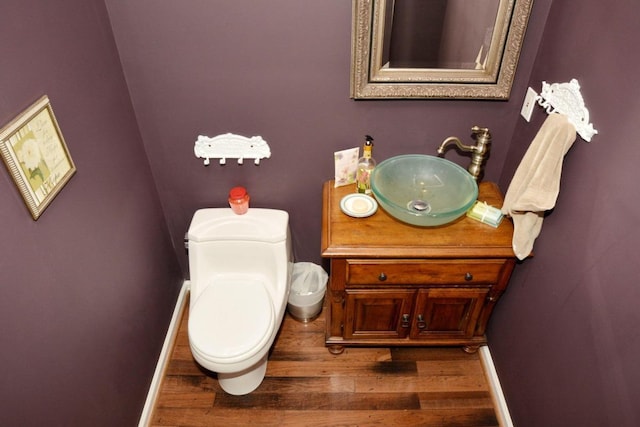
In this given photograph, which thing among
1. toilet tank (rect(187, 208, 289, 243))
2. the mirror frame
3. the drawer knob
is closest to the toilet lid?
toilet tank (rect(187, 208, 289, 243))

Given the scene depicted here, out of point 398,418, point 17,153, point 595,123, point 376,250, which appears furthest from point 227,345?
point 595,123

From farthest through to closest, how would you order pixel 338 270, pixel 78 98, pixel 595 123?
1. pixel 338 270
2. pixel 78 98
3. pixel 595 123

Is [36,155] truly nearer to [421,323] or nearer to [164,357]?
[164,357]

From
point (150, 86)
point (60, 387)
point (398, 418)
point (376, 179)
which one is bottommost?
point (398, 418)

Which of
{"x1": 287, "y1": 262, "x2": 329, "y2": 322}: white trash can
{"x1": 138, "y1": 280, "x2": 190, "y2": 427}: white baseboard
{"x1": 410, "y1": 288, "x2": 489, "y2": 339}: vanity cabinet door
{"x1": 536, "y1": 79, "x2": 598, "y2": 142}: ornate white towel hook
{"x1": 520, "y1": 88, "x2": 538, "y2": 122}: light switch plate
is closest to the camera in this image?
{"x1": 536, "y1": 79, "x2": 598, "y2": 142}: ornate white towel hook

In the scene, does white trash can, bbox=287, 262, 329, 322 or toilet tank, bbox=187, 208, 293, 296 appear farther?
white trash can, bbox=287, 262, 329, 322

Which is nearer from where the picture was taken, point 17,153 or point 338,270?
point 17,153

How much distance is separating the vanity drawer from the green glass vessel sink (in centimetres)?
16

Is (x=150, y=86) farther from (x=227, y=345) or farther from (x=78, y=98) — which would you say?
(x=227, y=345)

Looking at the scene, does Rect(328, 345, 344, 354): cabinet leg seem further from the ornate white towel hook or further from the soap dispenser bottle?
the ornate white towel hook

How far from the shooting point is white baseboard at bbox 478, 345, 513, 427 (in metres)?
1.79

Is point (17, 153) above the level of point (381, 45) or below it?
below

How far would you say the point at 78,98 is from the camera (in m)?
1.34

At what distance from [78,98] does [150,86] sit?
334 mm
